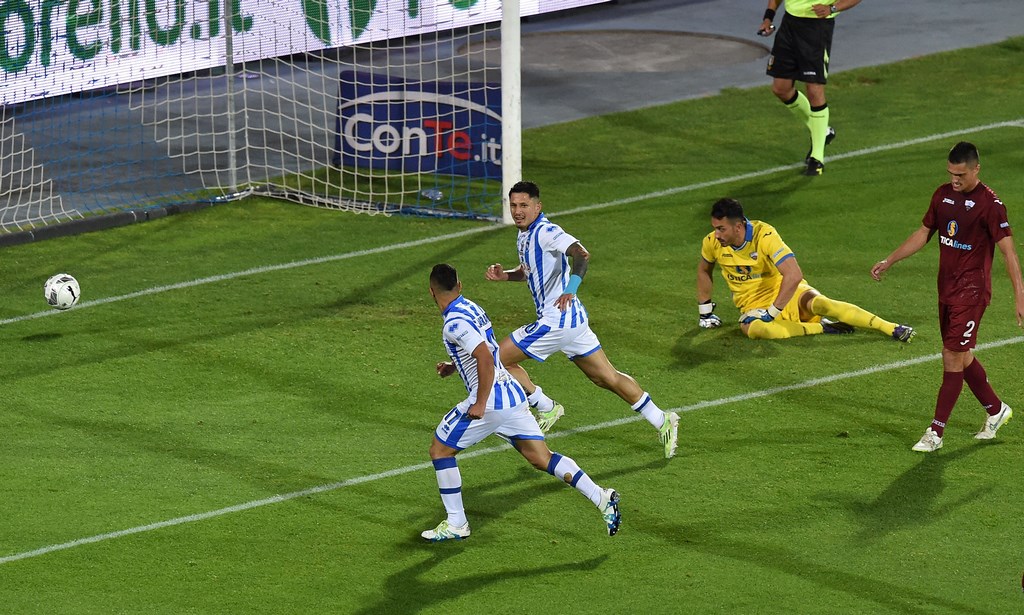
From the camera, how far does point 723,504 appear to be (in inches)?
361

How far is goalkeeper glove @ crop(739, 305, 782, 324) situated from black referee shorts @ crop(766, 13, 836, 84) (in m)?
4.91

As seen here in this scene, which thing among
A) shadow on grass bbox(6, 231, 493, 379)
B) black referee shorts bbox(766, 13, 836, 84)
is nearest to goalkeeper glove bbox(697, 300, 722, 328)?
shadow on grass bbox(6, 231, 493, 379)

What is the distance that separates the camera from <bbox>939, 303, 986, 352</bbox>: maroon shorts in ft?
31.0

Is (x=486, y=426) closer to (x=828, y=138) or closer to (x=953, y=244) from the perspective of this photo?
(x=953, y=244)

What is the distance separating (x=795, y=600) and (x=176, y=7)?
37.7 feet

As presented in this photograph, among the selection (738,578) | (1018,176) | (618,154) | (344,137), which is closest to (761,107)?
(618,154)

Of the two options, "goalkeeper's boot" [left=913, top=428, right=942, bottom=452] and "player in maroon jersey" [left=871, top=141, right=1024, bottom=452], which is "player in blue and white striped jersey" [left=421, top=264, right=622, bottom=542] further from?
"player in maroon jersey" [left=871, top=141, right=1024, bottom=452]

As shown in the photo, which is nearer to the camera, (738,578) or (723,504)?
(738,578)

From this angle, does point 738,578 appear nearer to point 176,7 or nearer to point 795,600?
point 795,600

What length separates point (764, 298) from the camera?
12016 mm

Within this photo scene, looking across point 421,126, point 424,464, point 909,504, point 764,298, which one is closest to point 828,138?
point 421,126

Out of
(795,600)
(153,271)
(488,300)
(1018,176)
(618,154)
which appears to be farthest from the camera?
(618,154)

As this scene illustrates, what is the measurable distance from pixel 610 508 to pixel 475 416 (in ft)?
3.15

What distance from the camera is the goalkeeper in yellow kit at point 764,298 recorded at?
1171 cm
